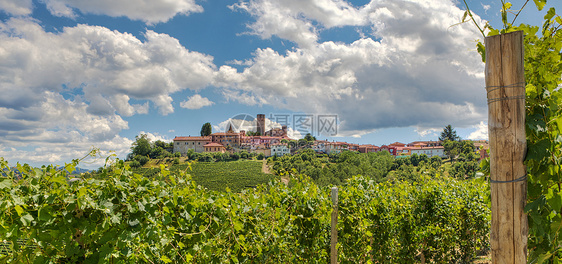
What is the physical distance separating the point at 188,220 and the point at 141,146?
70.1 metres

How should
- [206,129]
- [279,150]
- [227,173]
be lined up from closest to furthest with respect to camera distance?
[227,173] → [279,150] → [206,129]

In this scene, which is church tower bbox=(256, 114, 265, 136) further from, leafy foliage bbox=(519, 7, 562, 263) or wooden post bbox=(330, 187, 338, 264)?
leafy foliage bbox=(519, 7, 562, 263)

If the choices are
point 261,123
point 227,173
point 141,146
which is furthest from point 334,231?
point 261,123

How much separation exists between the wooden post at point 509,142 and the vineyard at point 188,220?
0.31 metres

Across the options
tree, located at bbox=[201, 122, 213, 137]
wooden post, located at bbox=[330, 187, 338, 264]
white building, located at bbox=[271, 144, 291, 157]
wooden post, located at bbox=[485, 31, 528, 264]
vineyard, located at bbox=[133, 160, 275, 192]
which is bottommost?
vineyard, located at bbox=[133, 160, 275, 192]

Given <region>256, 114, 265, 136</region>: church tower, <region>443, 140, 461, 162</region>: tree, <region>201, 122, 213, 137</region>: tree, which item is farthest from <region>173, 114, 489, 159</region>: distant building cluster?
<region>256, 114, 265, 136</region>: church tower

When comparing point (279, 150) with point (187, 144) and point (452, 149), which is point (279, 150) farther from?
point (452, 149)

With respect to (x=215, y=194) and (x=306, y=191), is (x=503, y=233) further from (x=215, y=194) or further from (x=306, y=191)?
(x=215, y=194)

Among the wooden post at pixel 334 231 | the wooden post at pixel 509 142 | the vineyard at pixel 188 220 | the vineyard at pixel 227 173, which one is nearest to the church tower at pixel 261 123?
the vineyard at pixel 227 173

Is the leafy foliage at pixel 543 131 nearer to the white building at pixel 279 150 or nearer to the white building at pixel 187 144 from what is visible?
the white building at pixel 279 150

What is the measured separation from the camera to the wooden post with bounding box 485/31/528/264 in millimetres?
1562

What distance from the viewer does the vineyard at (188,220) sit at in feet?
5.40

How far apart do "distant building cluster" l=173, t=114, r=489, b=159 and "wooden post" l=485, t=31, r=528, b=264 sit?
71.7 m

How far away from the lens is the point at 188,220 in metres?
2.19
